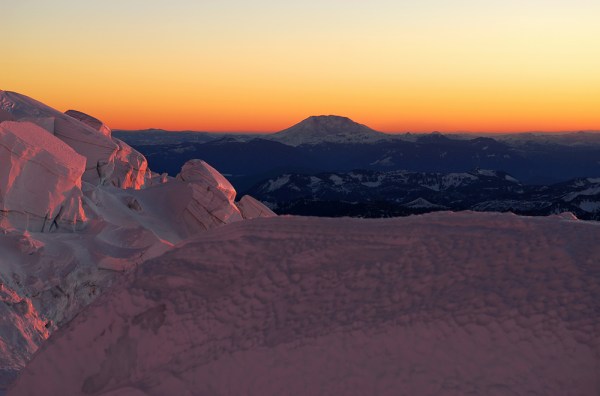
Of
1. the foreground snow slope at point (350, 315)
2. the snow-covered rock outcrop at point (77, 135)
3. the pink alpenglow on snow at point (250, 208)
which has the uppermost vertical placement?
the snow-covered rock outcrop at point (77, 135)

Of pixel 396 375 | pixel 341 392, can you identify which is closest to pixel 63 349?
pixel 341 392

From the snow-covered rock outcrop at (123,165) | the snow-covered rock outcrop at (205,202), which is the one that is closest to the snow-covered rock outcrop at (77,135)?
the snow-covered rock outcrop at (123,165)

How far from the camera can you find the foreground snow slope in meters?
4.97

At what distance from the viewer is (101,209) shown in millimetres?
23312

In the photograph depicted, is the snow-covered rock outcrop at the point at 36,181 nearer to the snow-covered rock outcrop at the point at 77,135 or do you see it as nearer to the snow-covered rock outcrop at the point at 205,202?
the snow-covered rock outcrop at the point at 77,135

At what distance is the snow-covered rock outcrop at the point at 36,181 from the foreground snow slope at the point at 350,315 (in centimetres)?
1427

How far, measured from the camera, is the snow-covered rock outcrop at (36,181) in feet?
65.1

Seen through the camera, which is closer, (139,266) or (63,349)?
(63,349)

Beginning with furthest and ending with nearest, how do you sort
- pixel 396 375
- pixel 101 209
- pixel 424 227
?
pixel 101 209, pixel 424 227, pixel 396 375

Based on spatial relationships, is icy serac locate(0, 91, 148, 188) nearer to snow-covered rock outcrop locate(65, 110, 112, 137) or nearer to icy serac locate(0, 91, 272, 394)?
icy serac locate(0, 91, 272, 394)

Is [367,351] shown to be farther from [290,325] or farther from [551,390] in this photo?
[551,390]

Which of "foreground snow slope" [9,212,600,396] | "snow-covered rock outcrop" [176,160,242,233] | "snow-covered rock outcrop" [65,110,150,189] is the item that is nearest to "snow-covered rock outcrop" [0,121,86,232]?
"snow-covered rock outcrop" [176,160,242,233]

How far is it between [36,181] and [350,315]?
1780cm

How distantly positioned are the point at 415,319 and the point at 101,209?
1989 centimetres
